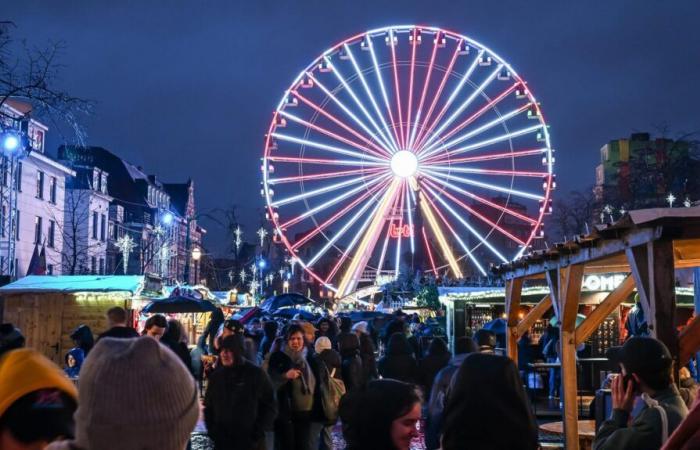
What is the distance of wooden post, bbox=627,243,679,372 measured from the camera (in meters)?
6.73

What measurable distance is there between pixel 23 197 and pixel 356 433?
1858 inches

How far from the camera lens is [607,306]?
979cm

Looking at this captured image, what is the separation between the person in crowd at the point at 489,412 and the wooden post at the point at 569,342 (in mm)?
6693

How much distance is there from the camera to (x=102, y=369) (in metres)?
2.22

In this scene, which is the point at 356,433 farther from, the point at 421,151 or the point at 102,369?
the point at 421,151

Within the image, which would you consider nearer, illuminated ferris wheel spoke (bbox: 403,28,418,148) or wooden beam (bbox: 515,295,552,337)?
wooden beam (bbox: 515,295,552,337)

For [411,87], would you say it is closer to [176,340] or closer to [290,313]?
[290,313]

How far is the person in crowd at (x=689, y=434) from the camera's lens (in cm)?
301

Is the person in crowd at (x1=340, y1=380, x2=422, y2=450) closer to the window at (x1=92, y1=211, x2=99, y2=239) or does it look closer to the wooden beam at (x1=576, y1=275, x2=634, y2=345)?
the wooden beam at (x1=576, y1=275, x2=634, y2=345)

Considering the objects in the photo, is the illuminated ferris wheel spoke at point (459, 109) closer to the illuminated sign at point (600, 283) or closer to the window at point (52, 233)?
the illuminated sign at point (600, 283)

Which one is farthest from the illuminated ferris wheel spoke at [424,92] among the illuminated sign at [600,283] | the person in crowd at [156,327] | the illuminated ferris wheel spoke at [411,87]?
the person in crowd at [156,327]

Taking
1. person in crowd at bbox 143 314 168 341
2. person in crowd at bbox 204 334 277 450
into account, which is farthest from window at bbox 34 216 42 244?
person in crowd at bbox 204 334 277 450

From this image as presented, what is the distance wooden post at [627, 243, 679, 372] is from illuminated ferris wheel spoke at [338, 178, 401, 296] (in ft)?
75.2

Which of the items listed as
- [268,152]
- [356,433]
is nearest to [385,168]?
[268,152]
